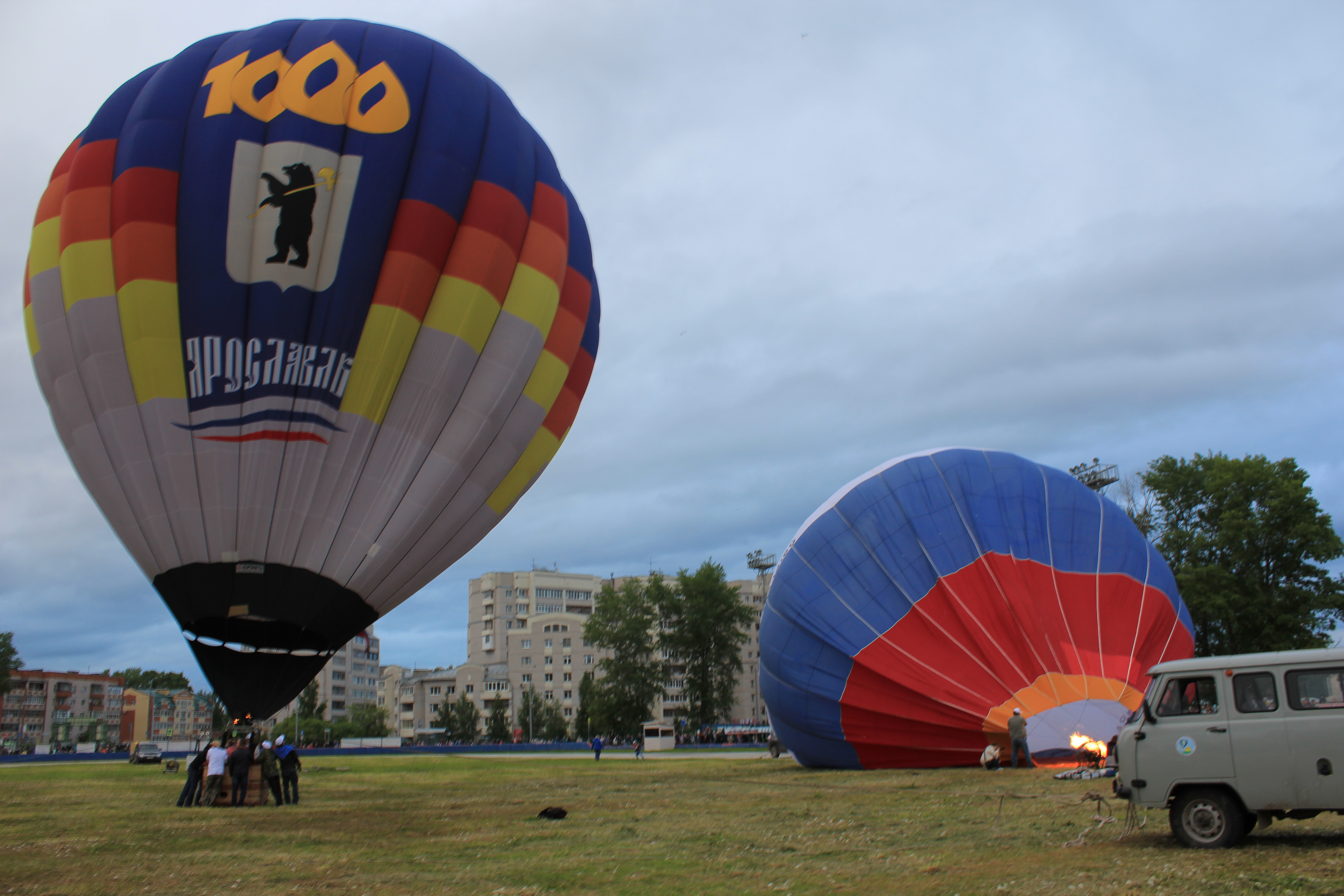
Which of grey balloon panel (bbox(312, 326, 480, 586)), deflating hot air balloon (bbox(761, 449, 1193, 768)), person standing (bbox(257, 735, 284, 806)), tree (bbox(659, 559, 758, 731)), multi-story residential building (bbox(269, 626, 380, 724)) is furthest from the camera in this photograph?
multi-story residential building (bbox(269, 626, 380, 724))

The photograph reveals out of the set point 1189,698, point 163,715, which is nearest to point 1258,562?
point 1189,698

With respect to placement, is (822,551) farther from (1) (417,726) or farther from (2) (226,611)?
(1) (417,726)

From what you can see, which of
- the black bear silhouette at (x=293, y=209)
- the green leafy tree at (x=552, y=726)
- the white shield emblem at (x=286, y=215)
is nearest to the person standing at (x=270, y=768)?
the white shield emblem at (x=286, y=215)

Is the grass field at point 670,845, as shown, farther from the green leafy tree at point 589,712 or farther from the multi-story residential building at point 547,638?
the multi-story residential building at point 547,638

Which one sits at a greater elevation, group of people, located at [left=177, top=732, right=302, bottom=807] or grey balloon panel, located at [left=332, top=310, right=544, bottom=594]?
grey balloon panel, located at [left=332, top=310, right=544, bottom=594]

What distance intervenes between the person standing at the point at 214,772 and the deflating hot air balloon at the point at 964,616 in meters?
9.30

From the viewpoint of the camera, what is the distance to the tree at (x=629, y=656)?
58188 millimetres

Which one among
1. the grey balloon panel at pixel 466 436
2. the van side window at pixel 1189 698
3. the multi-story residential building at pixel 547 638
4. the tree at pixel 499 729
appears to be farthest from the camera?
the multi-story residential building at pixel 547 638

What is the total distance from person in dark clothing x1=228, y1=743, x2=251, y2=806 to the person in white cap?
36.7ft

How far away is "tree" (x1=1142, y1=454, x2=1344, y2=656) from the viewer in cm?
3194

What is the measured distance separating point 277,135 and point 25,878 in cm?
907

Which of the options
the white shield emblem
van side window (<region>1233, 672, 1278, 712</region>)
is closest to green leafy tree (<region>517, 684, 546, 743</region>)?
the white shield emblem

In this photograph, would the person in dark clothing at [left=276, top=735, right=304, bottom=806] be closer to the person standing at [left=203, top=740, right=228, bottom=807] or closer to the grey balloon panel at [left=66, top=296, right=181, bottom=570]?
the person standing at [left=203, top=740, right=228, bottom=807]

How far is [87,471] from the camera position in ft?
42.7
